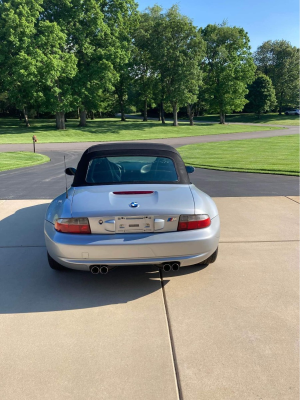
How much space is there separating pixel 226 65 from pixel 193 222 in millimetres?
51372

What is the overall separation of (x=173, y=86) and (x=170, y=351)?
43.5 meters

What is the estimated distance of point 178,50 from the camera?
141 ft

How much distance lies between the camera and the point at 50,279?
3.84 m

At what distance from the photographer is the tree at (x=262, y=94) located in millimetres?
61375

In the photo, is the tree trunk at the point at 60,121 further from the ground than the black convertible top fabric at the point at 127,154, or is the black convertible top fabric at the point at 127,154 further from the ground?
the tree trunk at the point at 60,121

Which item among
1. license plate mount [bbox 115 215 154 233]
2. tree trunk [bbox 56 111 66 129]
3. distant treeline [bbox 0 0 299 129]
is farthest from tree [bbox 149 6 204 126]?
license plate mount [bbox 115 215 154 233]

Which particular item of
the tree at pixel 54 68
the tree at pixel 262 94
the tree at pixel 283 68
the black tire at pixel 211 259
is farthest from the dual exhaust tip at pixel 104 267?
the tree at pixel 283 68

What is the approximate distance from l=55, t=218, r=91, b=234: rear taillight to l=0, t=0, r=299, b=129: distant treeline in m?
34.9

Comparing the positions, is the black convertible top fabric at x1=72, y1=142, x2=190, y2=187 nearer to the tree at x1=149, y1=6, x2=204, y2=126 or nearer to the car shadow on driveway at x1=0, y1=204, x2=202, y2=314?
the car shadow on driveway at x1=0, y1=204, x2=202, y2=314

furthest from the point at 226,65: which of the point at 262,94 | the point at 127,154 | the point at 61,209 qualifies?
the point at 61,209

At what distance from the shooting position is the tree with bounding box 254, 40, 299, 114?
66625mm

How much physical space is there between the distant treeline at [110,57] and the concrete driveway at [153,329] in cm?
3502

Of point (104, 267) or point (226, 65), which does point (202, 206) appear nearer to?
point (104, 267)

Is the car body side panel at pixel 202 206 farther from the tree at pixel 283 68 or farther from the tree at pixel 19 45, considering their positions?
the tree at pixel 283 68
